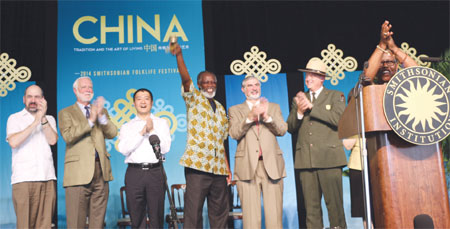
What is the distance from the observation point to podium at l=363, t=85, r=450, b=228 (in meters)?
2.87

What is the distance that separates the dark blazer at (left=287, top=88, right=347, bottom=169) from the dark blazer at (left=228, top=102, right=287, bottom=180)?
0.66 feet

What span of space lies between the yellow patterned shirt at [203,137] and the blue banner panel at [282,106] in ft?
4.04

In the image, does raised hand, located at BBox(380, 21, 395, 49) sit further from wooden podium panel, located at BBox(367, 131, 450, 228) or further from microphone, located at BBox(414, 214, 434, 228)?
microphone, located at BBox(414, 214, 434, 228)

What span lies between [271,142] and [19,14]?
3.92 metres

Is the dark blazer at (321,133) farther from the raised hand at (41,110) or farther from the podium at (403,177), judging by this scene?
the raised hand at (41,110)

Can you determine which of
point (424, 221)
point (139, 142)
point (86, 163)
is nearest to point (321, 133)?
point (139, 142)

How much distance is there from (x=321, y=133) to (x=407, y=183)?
210 cm

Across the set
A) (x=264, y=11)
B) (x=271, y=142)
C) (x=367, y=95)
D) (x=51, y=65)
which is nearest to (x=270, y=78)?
(x=264, y=11)

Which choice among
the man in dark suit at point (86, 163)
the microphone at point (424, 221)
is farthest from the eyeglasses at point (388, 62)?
the man in dark suit at point (86, 163)

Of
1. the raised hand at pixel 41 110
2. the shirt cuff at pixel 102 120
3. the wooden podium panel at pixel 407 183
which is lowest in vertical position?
the wooden podium panel at pixel 407 183

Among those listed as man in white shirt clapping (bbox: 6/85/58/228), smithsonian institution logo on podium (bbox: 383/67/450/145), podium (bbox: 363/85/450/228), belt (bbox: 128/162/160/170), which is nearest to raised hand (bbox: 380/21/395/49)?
smithsonian institution logo on podium (bbox: 383/67/450/145)

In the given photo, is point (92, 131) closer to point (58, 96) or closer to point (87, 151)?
point (87, 151)

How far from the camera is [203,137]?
475 centimetres

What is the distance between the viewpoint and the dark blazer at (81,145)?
16.1ft
